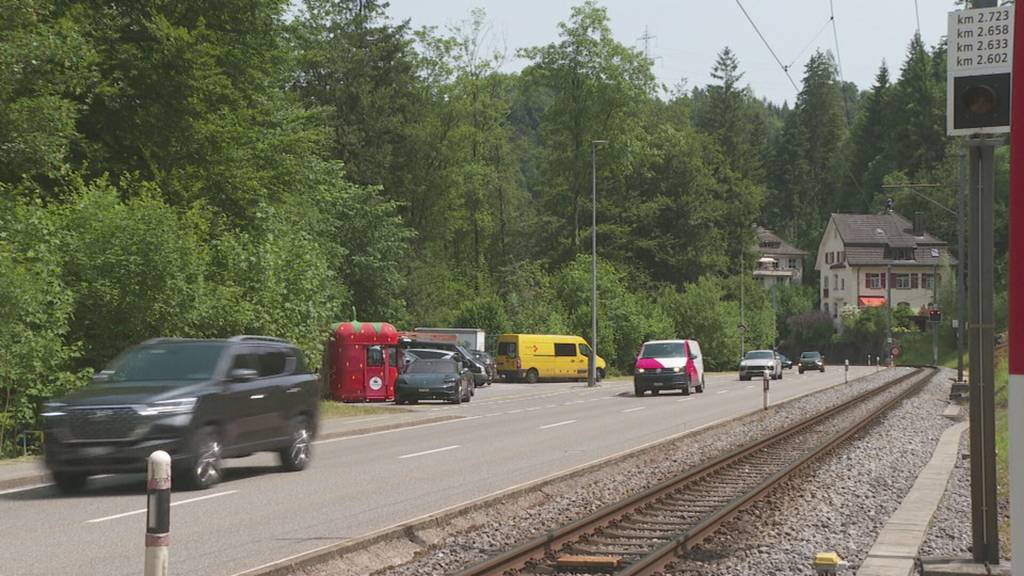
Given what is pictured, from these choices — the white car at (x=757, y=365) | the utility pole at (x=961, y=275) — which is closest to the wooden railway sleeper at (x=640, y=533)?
the utility pole at (x=961, y=275)

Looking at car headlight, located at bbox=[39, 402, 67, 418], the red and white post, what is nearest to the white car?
car headlight, located at bbox=[39, 402, 67, 418]

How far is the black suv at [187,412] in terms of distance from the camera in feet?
47.4

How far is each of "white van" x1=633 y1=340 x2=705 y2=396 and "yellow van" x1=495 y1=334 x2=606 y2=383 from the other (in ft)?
54.8

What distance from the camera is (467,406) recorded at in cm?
3875

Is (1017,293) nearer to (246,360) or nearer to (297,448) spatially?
(246,360)

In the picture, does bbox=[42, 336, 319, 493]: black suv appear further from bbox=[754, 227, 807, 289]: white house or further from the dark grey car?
bbox=[754, 227, 807, 289]: white house

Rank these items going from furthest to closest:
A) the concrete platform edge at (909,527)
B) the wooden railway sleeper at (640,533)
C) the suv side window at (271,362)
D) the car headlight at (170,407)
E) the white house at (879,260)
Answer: the white house at (879,260) < the suv side window at (271,362) < the car headlight at (170,407) < the wooden railway sleeper at (640,533) < the concrete platform edge at (909,527)

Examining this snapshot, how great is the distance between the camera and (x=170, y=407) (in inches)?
583

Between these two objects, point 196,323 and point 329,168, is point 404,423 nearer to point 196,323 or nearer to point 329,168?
point 196,323

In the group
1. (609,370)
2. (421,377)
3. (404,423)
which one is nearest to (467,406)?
(421,377)

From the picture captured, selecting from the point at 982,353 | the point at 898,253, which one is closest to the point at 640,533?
the point at 982,353

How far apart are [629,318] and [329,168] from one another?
917 inches

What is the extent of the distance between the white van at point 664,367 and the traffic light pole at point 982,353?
3469cm

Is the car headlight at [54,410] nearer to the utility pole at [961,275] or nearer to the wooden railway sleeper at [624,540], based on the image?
the wooden railway sleeper at [624,540]
